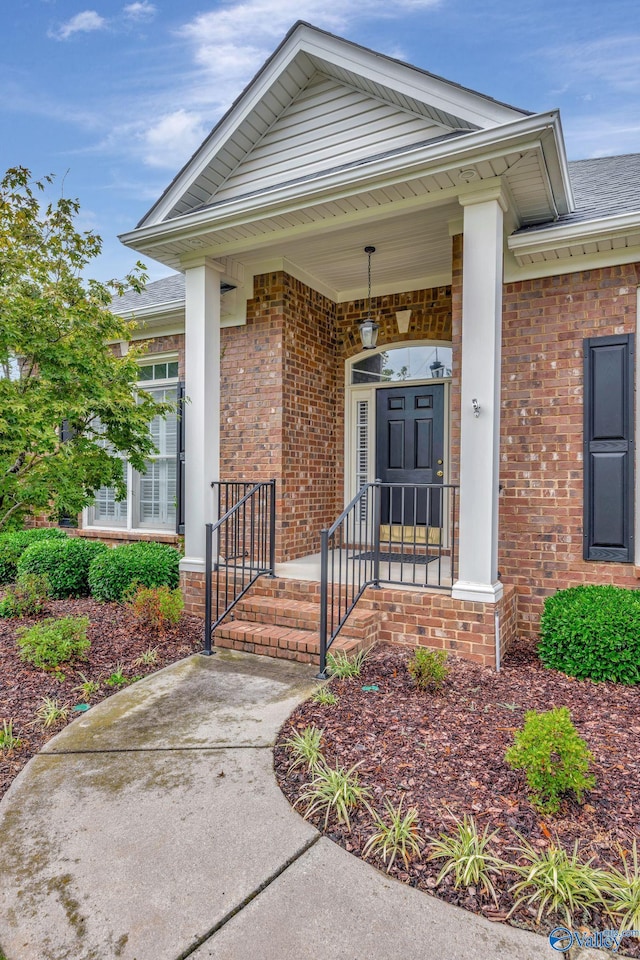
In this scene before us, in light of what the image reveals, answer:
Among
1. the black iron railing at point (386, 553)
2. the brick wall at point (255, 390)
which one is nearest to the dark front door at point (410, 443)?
the black iron railing at point (386, 553)

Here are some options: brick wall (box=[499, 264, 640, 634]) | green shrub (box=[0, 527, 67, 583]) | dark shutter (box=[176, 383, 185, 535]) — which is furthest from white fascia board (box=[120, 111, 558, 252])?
green shrub (box=[0, 527, 67, 583])

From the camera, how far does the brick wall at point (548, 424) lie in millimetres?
4531

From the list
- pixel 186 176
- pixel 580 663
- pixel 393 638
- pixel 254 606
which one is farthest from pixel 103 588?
pixel 580 663

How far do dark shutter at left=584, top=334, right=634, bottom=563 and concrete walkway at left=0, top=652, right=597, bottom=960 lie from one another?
3.05 metres

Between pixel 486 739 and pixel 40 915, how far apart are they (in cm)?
210

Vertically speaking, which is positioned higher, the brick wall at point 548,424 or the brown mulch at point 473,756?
the brick wall at point 548,424

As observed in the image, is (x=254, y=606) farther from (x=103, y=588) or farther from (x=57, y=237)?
(x=57, y=237)

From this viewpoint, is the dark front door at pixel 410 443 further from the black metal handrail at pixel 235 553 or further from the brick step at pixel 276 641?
the brick step at pixel 276 641

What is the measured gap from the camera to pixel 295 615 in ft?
14.6

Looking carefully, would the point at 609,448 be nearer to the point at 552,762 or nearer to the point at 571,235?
the point at 571,235

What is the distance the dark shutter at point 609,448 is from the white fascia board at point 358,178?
1714 mm

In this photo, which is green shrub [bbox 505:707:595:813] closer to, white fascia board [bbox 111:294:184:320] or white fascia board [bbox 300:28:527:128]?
white fascia board [bbox 300:28:527:128]

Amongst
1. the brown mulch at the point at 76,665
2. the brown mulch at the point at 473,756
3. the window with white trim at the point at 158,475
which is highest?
the window with white trim at the point at 158,475

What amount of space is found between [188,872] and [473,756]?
1.43 meters
